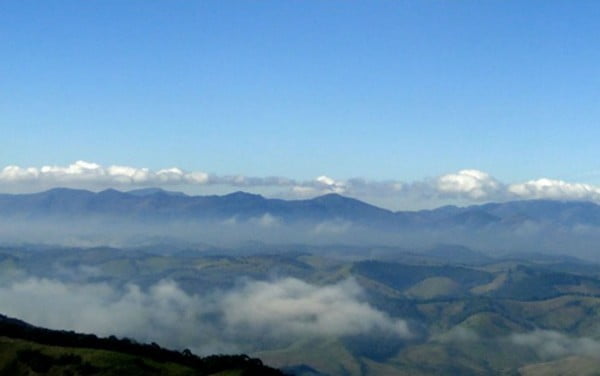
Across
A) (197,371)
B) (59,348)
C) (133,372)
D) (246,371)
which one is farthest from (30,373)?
(246,371)

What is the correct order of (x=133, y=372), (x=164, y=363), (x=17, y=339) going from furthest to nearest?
(x=17, y=339) < (x=164, y=363) < (x=133, y=372)

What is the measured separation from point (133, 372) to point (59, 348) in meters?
29.4

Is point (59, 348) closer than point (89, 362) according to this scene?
No

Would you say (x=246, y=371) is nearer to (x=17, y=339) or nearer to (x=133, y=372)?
(x=133, y=372)

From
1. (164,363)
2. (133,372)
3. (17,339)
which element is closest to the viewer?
(133,372)

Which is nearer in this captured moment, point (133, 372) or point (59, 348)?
point (133, 372)

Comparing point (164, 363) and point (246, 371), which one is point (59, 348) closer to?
point (164, 363)

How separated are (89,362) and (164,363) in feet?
61.6

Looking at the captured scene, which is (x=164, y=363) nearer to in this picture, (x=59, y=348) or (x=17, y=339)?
(x=59, y=348)

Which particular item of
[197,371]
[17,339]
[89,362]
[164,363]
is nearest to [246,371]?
[197,371]

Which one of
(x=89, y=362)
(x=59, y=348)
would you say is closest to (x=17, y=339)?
(x=59, y=348)

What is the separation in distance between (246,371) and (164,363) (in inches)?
Result: 968

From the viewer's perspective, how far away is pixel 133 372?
169875mm

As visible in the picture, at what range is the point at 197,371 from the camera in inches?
6939
